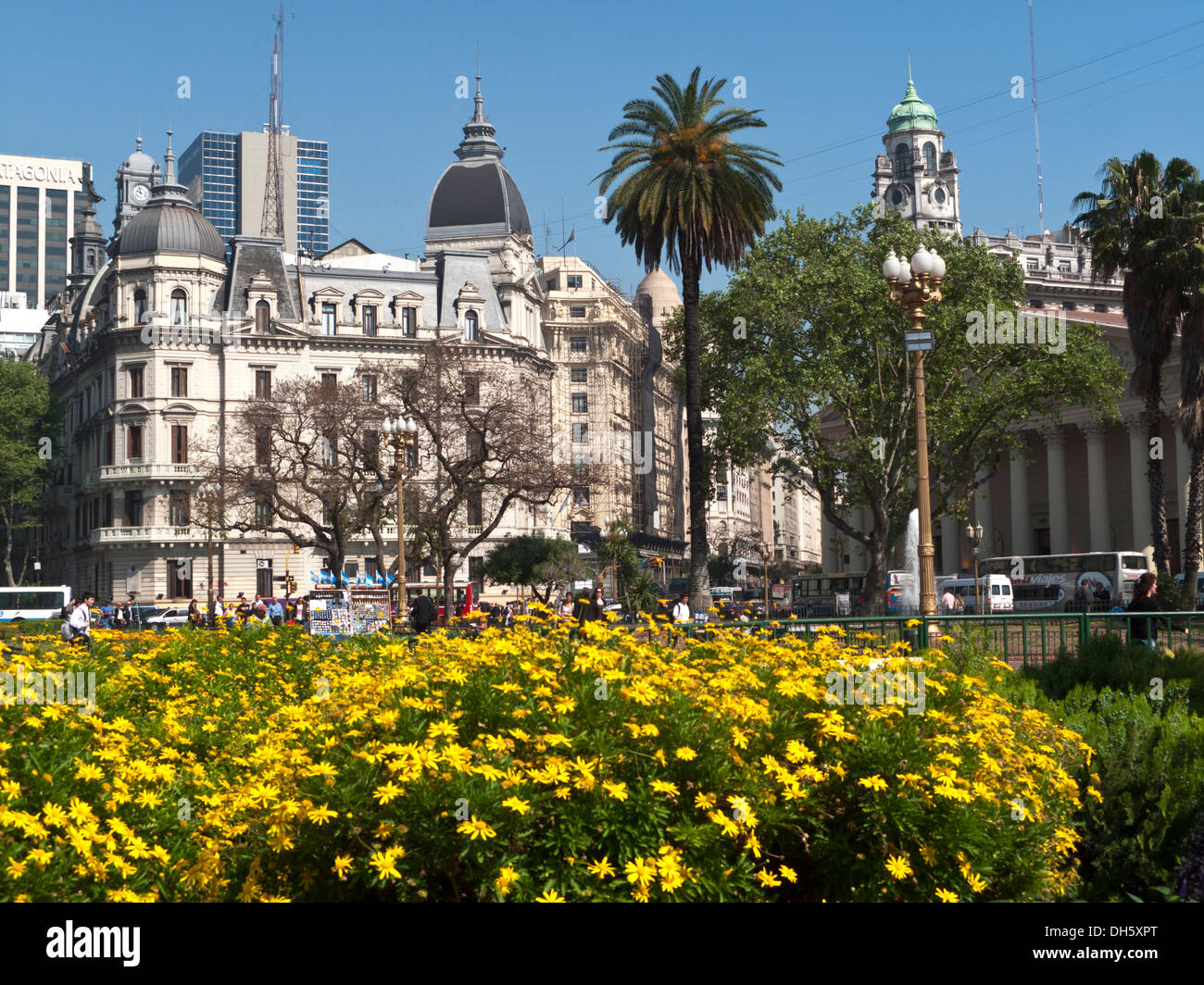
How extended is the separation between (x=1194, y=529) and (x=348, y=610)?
26.9m

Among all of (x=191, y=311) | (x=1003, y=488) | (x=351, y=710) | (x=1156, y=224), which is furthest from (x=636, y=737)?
(x=1003, y=488)

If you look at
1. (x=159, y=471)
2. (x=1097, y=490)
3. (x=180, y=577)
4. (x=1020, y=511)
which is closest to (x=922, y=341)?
(x=1097, y=490)

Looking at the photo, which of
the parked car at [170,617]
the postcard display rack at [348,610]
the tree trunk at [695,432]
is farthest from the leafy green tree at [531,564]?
the tree trunk at [695,432]

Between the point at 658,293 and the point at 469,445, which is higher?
the point at 658,293

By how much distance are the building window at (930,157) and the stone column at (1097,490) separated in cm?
8518

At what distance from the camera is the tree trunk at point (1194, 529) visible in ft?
131

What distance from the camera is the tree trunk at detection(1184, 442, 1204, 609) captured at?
3978cm

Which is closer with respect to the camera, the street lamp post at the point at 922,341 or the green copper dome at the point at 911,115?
the street lamp post at the point at 922,341

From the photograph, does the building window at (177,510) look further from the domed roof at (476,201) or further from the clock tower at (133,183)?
the clock tower at (133,183)

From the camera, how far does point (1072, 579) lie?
68.0 meters

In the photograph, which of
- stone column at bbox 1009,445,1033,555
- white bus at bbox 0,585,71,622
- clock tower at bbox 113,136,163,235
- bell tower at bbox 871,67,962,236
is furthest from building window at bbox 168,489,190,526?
bell tower at bbox 871,67,962,236

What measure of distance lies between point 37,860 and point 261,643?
937cm

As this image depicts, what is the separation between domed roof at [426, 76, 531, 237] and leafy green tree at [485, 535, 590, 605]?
3164cm

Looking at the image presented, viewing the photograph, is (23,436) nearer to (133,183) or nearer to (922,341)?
(133,183)
